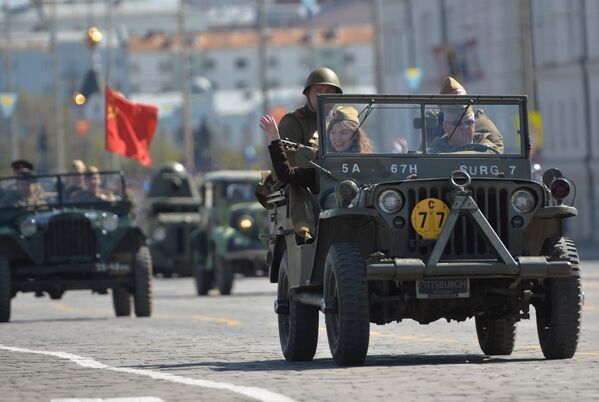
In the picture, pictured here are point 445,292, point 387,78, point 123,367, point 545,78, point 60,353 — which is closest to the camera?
point 445,292

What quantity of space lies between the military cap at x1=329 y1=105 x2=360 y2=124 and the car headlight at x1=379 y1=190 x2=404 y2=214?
1465 mm

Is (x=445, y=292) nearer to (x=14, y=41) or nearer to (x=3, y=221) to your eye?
(x=3, y=221)

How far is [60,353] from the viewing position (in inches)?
682

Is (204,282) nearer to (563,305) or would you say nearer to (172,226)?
(172,226)

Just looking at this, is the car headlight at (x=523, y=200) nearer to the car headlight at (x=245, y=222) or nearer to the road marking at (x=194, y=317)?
the road marking at (x=194, y=317)

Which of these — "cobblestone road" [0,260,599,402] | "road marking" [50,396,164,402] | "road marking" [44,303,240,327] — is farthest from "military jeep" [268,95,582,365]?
"road marking" [44,303,240,327]

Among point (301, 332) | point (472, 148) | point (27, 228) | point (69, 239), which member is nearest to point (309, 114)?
point (472, 148)

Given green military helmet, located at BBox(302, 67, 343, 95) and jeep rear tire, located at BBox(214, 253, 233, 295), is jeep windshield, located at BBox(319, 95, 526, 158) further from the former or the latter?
jeep rear tire, located at BBox(214, 253, 233, 295)

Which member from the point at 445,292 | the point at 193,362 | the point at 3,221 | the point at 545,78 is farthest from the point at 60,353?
the point at 545,78

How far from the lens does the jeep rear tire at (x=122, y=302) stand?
2702cm

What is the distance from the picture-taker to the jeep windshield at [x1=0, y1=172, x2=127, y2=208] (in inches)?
1049

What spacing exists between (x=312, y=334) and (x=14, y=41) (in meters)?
179

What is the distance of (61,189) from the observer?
26.9 metres

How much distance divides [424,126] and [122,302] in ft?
39.2
